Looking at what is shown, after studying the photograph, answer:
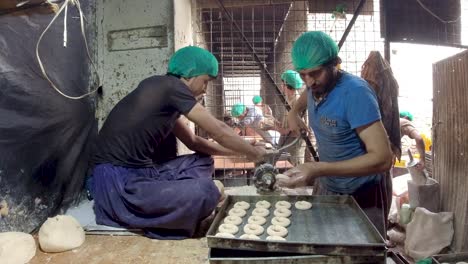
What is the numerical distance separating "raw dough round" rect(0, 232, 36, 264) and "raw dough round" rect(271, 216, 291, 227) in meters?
1.22

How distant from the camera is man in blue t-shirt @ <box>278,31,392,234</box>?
5.44ft

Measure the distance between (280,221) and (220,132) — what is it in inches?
26.9

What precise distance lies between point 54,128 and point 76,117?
10.6 inches

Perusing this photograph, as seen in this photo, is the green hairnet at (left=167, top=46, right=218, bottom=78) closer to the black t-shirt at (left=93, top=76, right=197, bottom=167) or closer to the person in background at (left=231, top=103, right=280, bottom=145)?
the black t-shirt at (left=93, top=76, right=197, bottom=167)

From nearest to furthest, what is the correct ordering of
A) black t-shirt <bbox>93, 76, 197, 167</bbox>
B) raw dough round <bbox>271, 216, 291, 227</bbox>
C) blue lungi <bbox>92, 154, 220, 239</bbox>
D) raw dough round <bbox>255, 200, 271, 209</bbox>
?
raw dough round <bbox>271, 216, 291, 227</bbox> → raw dough round <bbox>255, 200, 271, 209</bbox> → blue lungi <bbox>92, 154, 220, 239</bbox> → black t-shirt <bbox>93, 76, 197, 167</bbox>

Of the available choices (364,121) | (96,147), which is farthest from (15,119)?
(364,121)

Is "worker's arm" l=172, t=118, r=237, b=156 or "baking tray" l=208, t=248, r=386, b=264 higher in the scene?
"worker's arm" l=172, t=118, r=237, b=156

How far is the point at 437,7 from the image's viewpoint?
394 centimetres

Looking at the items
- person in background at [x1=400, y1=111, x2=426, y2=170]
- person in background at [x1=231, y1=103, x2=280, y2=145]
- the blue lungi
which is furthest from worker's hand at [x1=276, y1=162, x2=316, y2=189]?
person in background at [x1=400, y1=111, x2=426, y2=170]

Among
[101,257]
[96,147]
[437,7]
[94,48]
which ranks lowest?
[101,257]

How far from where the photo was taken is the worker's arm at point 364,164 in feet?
5.37

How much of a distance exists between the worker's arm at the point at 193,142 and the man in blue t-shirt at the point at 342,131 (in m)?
0.82

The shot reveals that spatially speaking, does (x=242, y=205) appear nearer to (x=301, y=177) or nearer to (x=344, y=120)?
(x=301, y=177)

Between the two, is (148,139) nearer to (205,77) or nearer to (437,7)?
(205,77)
